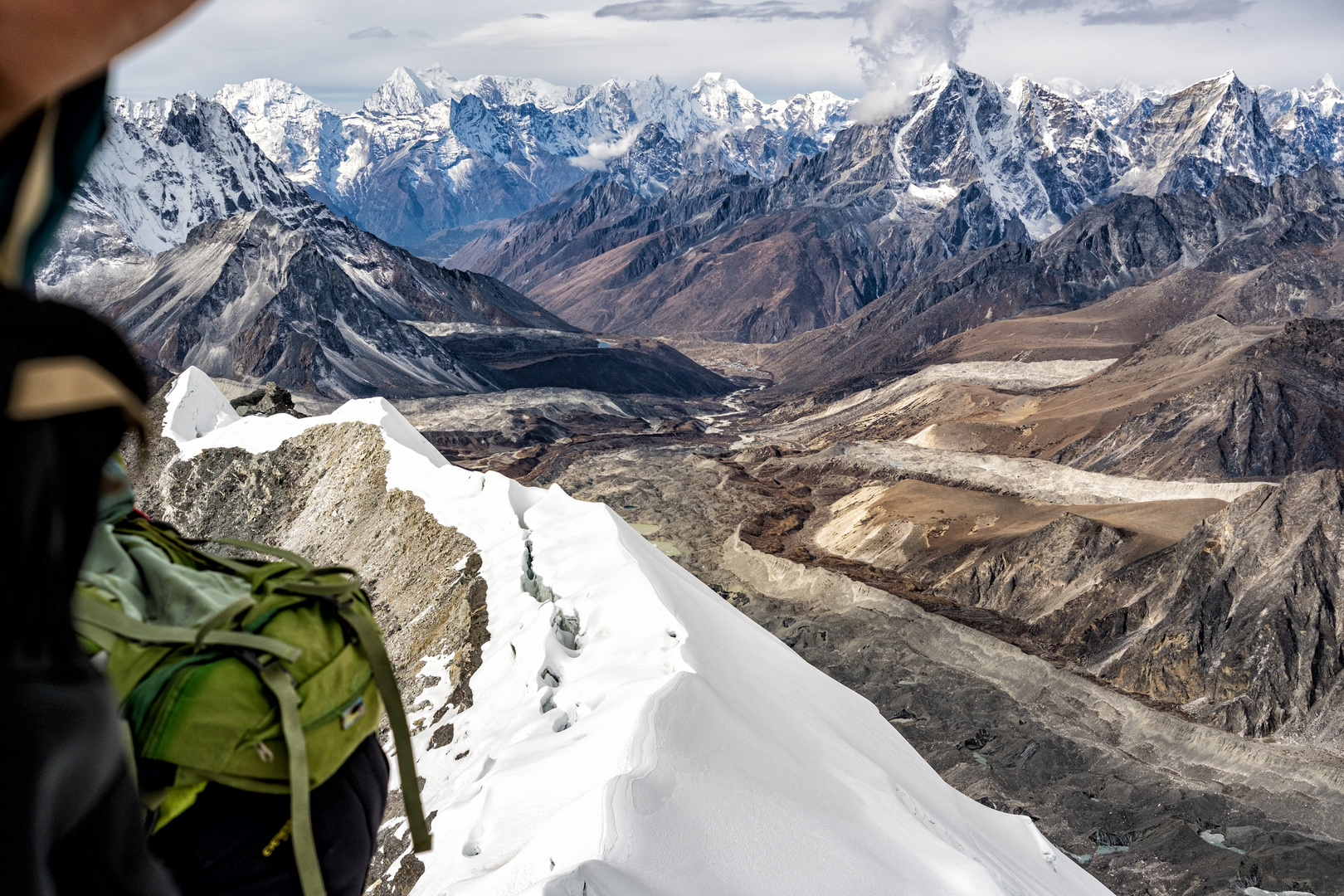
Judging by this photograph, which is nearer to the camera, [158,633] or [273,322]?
[158,633]

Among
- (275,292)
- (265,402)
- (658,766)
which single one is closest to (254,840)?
(658,766)

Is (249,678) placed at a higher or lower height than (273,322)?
higher

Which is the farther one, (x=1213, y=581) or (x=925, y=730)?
(x=1213, y=581)

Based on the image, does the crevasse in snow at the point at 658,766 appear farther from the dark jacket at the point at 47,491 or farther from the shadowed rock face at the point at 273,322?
the shadowed rock face at the point at 273,322

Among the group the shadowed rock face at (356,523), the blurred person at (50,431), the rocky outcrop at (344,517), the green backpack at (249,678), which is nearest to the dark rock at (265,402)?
the shadowed rock face at (356,523)

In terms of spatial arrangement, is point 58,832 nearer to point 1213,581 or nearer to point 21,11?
point 21,11

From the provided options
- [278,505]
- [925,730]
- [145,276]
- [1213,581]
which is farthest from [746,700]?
[145,276]

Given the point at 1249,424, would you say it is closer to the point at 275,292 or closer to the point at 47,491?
the point at 47,491

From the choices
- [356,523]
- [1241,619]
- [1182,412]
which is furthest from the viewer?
[1182,412]
